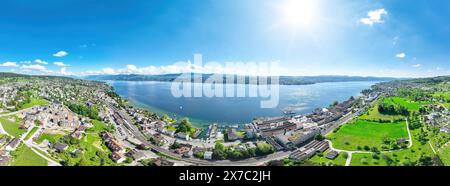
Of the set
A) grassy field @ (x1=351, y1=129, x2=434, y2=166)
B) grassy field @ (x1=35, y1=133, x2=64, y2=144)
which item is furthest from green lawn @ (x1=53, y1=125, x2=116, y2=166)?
grassy field @ (x1=351, y1=129, x2=434, y2=166)

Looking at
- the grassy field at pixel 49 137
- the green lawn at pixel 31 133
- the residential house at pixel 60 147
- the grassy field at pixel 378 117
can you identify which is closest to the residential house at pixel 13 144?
the green lawn at pixel 31 133

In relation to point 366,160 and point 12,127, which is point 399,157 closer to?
point 366,160

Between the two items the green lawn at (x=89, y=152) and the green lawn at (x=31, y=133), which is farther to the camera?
the green lawn at (x=31, y=133)

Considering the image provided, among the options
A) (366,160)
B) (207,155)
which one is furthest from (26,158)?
(366,160)

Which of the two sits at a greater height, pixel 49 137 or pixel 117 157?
pixel 49 137

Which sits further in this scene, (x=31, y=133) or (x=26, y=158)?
(x=31, y=133)

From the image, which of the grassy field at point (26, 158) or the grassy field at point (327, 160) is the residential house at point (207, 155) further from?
the grassy field at point (26, 158)

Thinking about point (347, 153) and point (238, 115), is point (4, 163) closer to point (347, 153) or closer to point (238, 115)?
point (347, 153)
